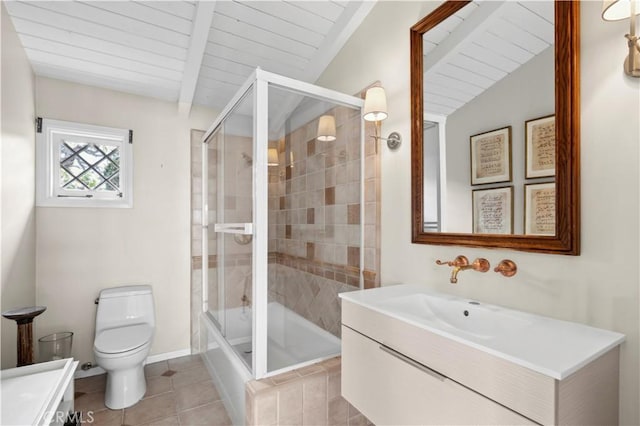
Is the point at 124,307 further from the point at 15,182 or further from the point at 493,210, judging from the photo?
the point at 493,210

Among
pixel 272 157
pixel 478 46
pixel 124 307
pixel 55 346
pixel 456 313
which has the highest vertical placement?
pixel 478 46

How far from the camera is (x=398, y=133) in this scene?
5.93 ft

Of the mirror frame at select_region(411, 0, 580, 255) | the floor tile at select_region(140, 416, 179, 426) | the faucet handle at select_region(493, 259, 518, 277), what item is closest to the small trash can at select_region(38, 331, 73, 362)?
the floor tile at select_region(140, 416, 179, 426)

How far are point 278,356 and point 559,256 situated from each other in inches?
54.9

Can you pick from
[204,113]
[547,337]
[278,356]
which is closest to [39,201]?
[204,113]

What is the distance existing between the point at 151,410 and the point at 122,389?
0.83 ft

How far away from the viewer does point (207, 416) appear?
2.04 metres

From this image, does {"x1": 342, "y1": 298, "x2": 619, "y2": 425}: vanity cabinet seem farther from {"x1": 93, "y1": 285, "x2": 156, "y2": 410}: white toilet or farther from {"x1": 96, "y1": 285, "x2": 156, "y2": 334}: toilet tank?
{"x1": 96, "y1": 285, "x2": 156, "y2": 334}: toilet tank

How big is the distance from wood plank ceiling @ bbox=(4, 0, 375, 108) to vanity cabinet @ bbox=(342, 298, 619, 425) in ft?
6.03

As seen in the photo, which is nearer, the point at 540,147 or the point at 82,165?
the point at 540,147

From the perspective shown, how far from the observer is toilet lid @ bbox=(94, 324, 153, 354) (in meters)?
2.08

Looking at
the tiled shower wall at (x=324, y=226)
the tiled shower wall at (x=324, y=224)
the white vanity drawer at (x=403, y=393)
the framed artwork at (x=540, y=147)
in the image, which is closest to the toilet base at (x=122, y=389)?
the tiled shower wall at (x=324, y=224)

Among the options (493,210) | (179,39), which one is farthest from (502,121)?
(179,39)

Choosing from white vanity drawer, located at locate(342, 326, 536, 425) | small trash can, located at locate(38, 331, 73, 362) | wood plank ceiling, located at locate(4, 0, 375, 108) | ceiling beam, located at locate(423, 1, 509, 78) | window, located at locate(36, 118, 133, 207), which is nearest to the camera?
white vanity drawer, located at locate(342, 326, 536, 425)
